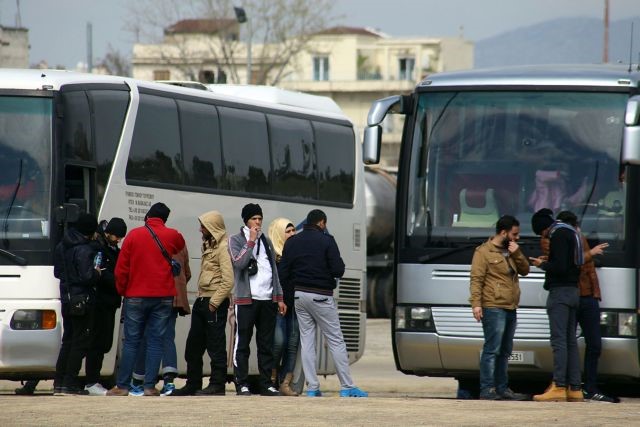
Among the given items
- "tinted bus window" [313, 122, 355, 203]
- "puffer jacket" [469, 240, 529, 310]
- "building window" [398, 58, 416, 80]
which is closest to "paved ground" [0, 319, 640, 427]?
"puffer jacket" [469, 240, 529, 310]

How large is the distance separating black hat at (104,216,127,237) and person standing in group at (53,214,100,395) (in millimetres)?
149

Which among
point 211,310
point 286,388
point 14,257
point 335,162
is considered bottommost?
point 286,388

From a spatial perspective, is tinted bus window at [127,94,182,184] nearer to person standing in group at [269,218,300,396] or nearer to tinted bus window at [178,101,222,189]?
tinted bus window at [178,101,222,189]

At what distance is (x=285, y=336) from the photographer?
16.7m

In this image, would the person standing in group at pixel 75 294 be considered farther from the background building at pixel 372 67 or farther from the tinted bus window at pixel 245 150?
the background building at pixel 372 67

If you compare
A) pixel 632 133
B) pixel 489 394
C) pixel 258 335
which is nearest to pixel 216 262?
pixel 258 335

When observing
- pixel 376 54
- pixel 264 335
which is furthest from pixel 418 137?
pixel 376 54

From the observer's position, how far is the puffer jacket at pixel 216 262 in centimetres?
1572

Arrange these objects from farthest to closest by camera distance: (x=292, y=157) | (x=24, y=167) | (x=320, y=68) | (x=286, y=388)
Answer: (x=320, y=68) < (x=292, y=157) < (x=286, y=388) < (x=24, y=167)

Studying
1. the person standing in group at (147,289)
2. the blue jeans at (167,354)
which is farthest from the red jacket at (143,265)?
the blue jeans at (167,354)

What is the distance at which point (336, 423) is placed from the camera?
471 inches

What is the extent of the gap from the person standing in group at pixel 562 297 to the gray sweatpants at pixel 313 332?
193cm

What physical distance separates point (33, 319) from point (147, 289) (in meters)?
1.41

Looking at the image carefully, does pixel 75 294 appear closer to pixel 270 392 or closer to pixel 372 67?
pixel 270 392
